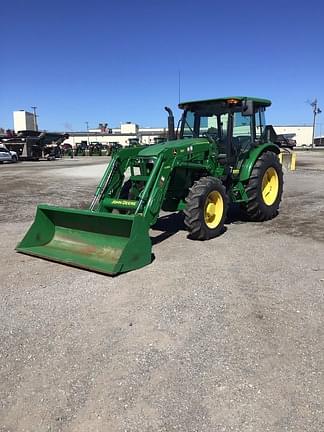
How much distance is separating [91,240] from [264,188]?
443 cm

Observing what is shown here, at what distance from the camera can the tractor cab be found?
8305mm

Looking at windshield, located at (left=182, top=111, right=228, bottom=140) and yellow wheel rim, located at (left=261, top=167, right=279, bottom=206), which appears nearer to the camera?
windshield, located at (left=182, top=111, right=228, bottom=140)

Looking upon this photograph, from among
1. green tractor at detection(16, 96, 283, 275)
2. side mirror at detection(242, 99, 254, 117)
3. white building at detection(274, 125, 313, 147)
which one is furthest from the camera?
white building at detection(274, 125, 313, 147)

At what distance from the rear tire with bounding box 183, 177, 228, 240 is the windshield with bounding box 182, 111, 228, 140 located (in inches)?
60.6

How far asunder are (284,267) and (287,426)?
328 cm

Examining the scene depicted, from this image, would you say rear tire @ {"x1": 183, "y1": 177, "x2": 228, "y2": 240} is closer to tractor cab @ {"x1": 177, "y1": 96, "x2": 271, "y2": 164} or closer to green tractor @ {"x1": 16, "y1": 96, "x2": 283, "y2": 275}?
green tractor @ {"x1": 16, "y1": 96, "x2": 283, "y2": 275}

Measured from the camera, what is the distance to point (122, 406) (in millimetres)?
2992

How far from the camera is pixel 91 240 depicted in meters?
6.41

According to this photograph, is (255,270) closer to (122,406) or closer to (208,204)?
(208,204)

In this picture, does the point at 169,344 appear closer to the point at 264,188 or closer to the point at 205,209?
the point at 205,209

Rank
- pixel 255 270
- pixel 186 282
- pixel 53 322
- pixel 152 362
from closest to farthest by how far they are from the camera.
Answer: pixel 152 362
pixel 53 322
pixel 186 282
pixel 255 270

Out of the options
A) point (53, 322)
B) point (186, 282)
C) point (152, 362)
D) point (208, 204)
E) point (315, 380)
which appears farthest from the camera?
point (208, 204)

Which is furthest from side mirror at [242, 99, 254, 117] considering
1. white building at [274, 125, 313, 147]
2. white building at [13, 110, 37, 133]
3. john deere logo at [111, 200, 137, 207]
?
white building at [274, 125, 313, 147]

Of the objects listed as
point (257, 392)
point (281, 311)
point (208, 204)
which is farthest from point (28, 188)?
point (257, 392)
